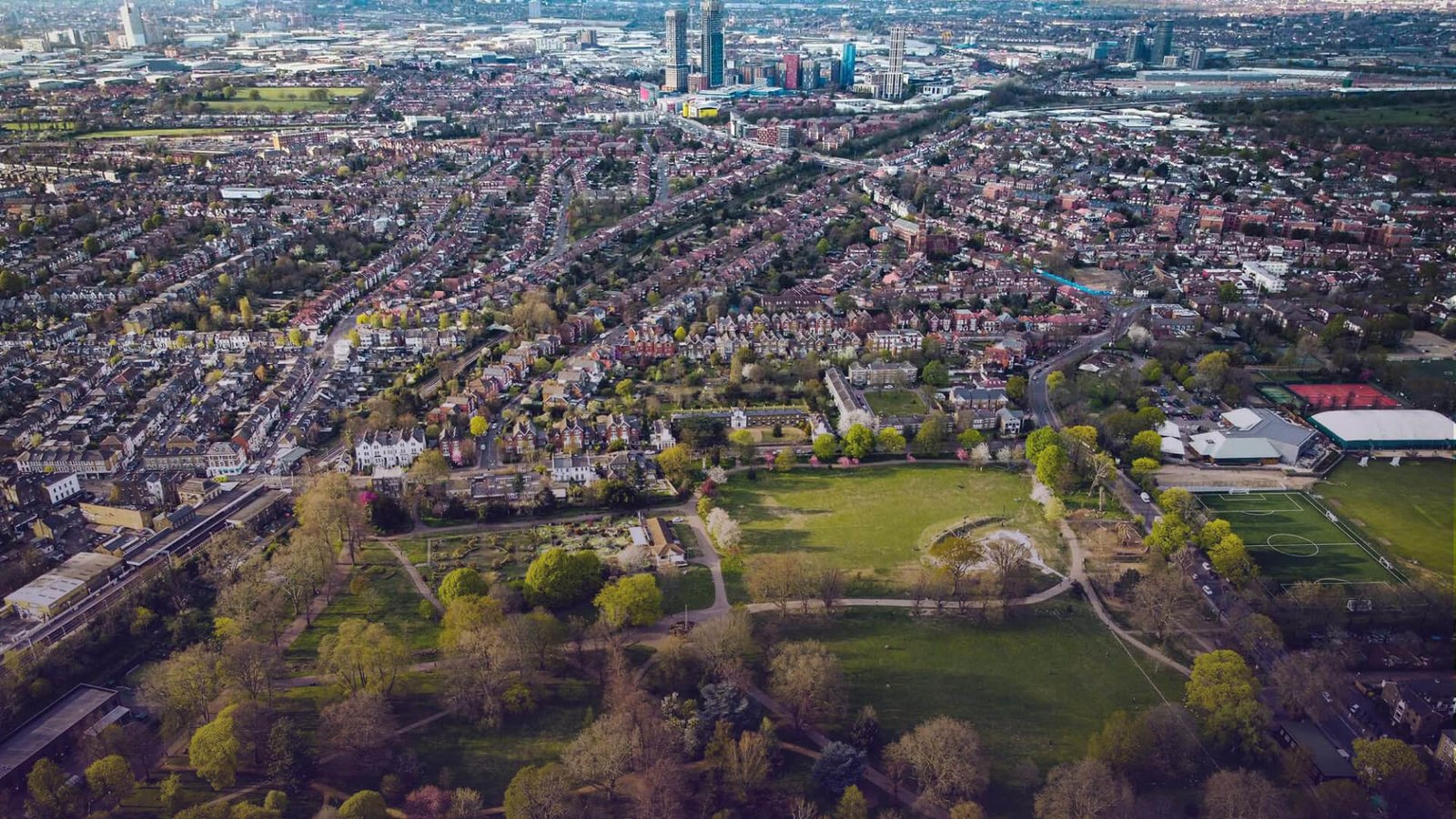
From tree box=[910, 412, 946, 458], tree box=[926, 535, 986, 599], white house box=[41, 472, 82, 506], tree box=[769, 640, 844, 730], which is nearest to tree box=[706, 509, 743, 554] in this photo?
tree box=[926, 535, 986, 599]

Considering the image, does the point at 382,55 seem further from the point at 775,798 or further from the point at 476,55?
the point at 775,798

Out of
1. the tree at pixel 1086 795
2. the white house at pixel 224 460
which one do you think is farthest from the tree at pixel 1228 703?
the white house at pixel 224 460

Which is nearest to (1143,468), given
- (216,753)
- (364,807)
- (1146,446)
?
(1146,446)

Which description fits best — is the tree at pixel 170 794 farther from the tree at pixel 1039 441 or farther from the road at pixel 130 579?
the tree at pixel 1039 441

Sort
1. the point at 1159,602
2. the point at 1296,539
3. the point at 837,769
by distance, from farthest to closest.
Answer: the point at 1296,539, the point at 1159,602, the point at 837,769

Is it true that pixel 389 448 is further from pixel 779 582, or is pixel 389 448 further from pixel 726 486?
pixel 779 582

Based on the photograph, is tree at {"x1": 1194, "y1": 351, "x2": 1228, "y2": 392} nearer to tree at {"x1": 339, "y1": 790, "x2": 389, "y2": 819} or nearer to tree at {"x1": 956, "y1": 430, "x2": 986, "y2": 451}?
tree at {"x1": 956, "y1": 430, "x2": 986, "y2": 451}

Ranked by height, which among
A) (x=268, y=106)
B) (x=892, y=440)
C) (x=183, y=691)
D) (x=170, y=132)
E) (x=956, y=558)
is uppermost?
(x=268, y=106)
